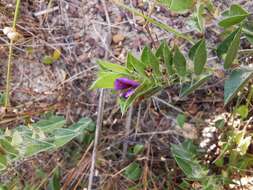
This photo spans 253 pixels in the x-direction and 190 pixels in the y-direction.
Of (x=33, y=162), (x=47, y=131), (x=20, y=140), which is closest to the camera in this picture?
(x=20, y=140)

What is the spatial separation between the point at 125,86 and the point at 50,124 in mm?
540

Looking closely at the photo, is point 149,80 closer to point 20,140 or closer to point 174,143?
point 20,140

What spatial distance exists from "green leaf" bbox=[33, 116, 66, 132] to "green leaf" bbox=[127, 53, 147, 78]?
0.49 meters

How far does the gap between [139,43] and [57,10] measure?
A: 383 millimetres

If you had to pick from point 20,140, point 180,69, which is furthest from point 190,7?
point 20,140

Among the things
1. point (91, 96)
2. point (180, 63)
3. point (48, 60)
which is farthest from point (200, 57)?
point (48, 60)

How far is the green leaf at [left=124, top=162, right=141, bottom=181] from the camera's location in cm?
170

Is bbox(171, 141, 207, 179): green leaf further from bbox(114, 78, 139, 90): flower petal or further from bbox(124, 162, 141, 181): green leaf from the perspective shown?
bbox(114, 78, 139, 90): flower petal

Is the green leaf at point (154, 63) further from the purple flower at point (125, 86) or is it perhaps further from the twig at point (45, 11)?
the twig at point (45, 11)

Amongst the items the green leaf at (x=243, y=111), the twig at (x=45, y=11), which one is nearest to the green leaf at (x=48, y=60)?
the twig at (x=45, y=11)

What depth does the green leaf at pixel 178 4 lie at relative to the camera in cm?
114

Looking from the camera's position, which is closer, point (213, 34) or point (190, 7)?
point (190, 7)

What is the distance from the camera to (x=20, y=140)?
1360 mm

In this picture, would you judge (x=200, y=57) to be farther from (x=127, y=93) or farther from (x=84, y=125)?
(x=84, y=125)
